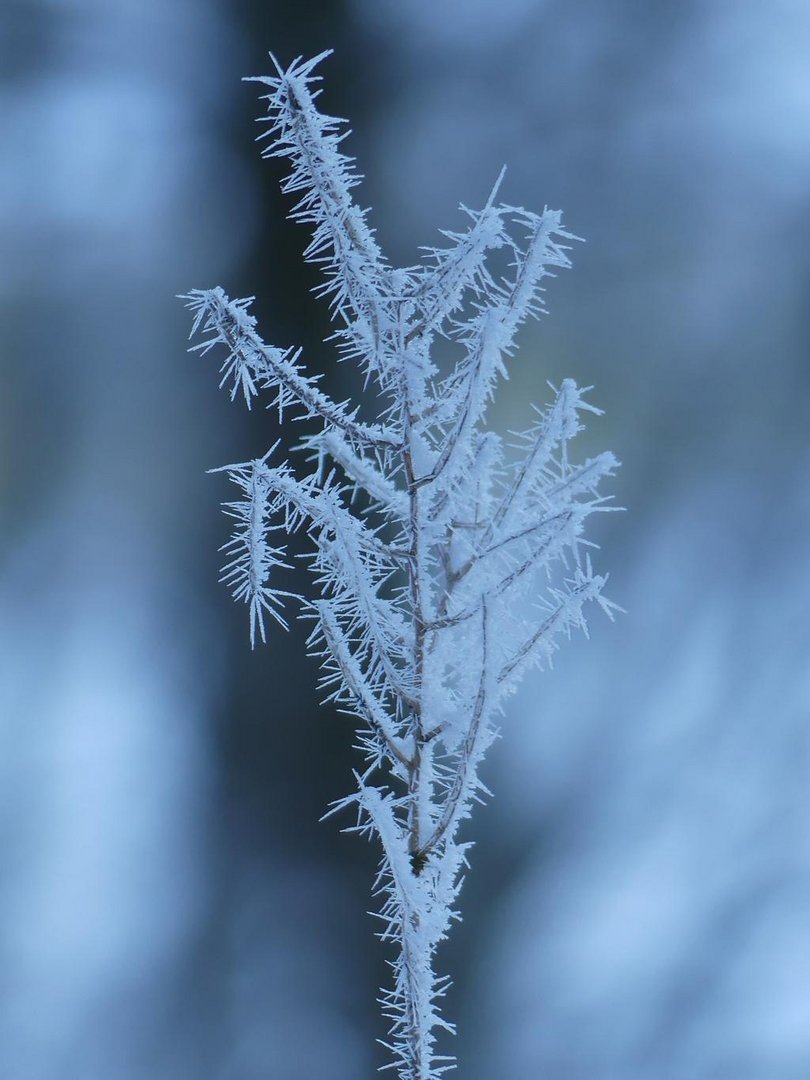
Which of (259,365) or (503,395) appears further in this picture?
(503,395)

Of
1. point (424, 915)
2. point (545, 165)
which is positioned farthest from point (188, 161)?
point (424, 915)

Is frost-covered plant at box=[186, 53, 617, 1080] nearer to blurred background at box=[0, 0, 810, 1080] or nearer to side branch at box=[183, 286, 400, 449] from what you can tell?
side branch at box=[183, 286, 400, 449]

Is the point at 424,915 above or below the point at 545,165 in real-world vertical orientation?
below

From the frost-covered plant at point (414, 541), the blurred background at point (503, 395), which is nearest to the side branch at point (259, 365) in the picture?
the frost-covered plant at point (414, 541)

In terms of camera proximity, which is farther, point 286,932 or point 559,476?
point 286,932

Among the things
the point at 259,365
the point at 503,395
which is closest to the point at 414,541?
the point at 259,365

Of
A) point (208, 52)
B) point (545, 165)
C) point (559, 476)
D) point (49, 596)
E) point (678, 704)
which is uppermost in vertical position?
point (208, 52)

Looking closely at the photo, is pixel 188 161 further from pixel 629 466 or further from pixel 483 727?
pixel 483 727

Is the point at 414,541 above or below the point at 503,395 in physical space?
below

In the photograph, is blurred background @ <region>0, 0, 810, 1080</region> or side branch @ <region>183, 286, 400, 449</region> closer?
side branch @ <region>183, 286, 400, 449</region>

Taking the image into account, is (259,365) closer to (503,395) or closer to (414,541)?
(414,541)

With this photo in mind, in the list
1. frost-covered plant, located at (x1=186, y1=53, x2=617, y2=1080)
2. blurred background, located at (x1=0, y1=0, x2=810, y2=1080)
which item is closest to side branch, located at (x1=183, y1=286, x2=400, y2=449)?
frost-covered plant, located at (x1=186, y1=53, x2=617, y2=1080)
